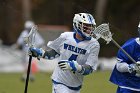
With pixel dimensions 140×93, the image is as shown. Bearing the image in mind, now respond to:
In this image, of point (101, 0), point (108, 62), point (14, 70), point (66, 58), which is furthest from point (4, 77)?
point (101, 0)

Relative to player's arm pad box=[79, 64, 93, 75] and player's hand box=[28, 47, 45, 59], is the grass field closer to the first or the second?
player's hand box=[28, 47, 45, 59]

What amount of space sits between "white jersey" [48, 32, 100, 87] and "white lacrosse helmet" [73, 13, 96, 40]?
0.14 metres

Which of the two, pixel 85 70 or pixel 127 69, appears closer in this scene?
pixel 127 69

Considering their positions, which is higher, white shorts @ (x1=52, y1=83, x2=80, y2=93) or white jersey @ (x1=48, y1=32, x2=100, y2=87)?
white jersey @ (x1=48, y1=32, x2=100, y2=87)

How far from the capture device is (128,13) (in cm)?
4269

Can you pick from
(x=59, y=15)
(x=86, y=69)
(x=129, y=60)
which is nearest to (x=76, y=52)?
(x=86, y=69)

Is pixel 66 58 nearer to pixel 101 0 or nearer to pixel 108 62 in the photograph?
pixel 108 62

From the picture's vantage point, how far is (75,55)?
11.2m

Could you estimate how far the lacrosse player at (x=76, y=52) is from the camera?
36.4 ft

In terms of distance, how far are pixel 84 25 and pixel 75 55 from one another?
47 centimetres

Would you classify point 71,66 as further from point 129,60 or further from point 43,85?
point 43,85

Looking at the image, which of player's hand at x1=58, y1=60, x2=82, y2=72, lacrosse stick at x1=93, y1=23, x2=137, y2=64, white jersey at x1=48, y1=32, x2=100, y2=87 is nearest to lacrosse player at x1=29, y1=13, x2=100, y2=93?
white jersey at x1=48, y1=32, x2=100, y2=87

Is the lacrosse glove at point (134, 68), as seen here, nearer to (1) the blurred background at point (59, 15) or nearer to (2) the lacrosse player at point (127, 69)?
(2) the lacrosse player at point (127, 69)

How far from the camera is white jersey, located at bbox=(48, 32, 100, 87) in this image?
36.7 feet
